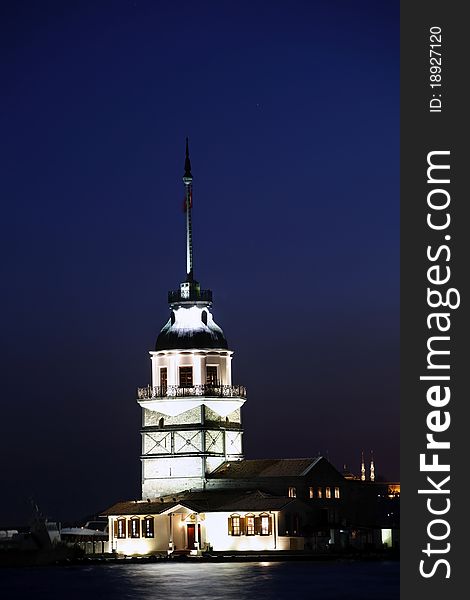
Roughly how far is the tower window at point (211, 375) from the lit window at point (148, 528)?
28.4 ft

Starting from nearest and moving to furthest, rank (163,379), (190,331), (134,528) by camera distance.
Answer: (134,528)
(190,331)
(163,379)

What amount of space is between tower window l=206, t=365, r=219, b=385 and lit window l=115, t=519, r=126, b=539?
29.8ft

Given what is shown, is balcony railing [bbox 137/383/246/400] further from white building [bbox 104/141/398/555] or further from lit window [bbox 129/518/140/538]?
lit window [bbox 129/518/140/538]

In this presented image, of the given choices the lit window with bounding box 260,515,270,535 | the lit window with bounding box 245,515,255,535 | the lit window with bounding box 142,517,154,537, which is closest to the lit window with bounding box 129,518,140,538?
the lit window with bounding box 142,517,154,537

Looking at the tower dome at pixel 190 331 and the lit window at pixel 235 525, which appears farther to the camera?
the tower dome at pixel 190 331

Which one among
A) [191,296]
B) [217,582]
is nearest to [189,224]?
[191,296]

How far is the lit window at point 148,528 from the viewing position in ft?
306

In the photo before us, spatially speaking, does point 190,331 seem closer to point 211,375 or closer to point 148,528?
point 211,375

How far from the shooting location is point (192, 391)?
96438 millimetres

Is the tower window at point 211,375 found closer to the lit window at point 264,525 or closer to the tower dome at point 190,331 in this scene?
the tower dome at point 190,331

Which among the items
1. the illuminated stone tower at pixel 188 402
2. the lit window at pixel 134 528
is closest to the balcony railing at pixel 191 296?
the illuminated stone tower at pixel 188 402

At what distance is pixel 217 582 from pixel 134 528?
2042 cm

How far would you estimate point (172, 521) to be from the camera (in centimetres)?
9262

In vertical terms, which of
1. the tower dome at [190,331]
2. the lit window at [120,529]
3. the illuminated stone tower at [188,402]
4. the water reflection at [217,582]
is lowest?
the water reflection at [217,582]
